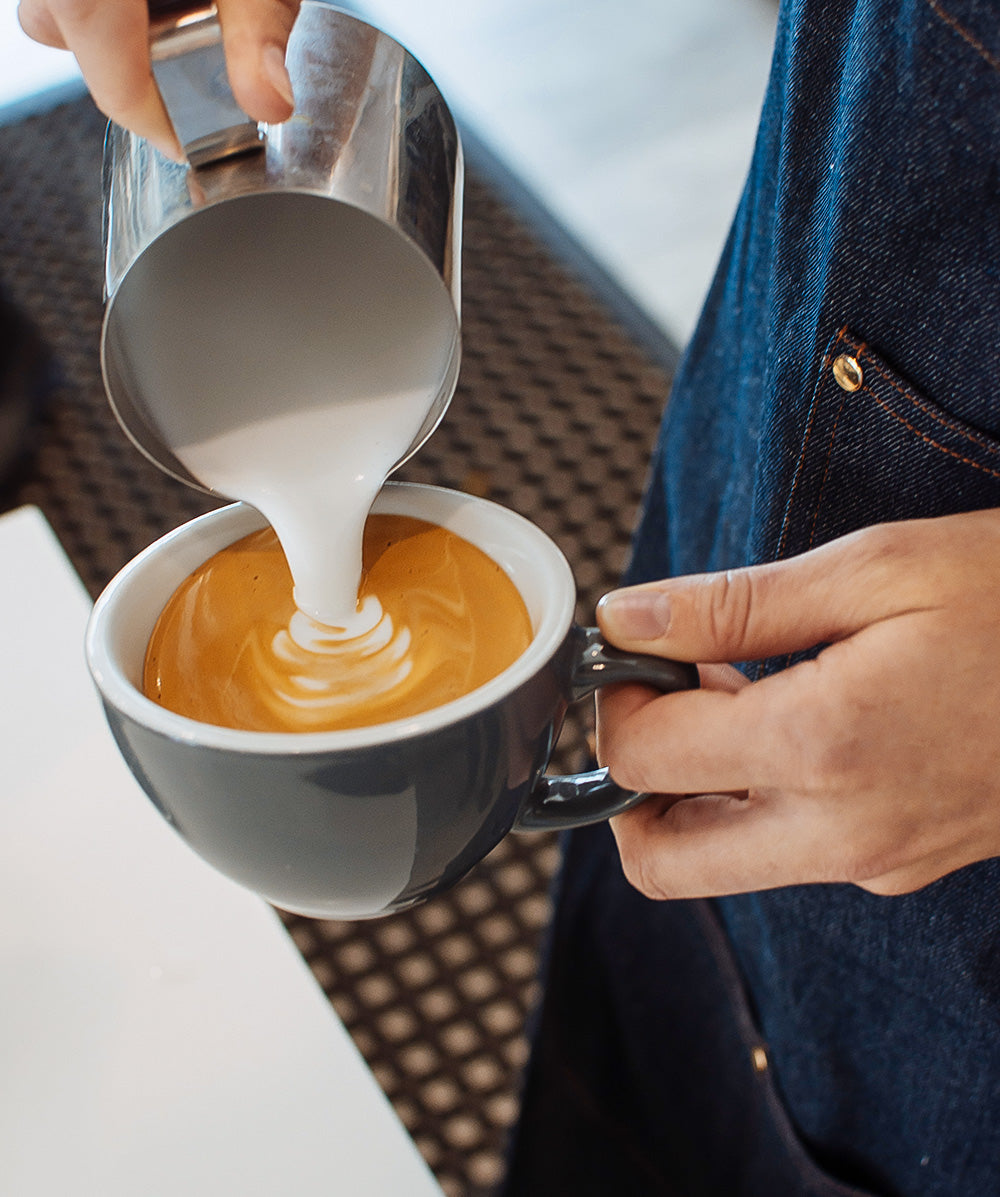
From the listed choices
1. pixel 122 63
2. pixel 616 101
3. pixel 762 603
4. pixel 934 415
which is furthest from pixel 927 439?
pixel 616 101

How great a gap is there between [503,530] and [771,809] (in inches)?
7.6

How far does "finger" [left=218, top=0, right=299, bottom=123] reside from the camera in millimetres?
468

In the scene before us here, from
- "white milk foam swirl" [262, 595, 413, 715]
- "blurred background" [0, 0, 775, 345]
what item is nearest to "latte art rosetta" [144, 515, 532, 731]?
"white milk foam swirl" [262, 595, 413, 715]

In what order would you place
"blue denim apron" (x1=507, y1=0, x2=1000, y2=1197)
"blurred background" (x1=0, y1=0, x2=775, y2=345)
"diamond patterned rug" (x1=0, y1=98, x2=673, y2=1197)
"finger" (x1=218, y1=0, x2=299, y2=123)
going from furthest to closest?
1. "blurred background" (x1=0, y1=0, x2=775, y2=345)
2. "diamond patterned rug" (x1=0, y1=98, x2=673, y2=1197)
3. "blue denim apron" (x1=507, y1=0, x2=1000, y2=1197)
4. "finger" (x1=218, y1=0, x2=299, y2=123)

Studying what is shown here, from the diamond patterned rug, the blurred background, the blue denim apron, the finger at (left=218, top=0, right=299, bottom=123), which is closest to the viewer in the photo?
the finger at (left=218, top=0, right=299, bottom=123)

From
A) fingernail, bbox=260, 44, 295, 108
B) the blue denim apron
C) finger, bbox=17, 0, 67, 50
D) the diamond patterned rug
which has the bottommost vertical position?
the diamond patterned rug

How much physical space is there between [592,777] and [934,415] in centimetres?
25

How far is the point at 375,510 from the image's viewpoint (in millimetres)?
674

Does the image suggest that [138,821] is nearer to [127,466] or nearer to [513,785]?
[513,785]

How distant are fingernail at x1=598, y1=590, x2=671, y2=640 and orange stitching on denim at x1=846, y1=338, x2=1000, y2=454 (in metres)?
0.17

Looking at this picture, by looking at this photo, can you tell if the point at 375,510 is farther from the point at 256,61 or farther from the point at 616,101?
the point at 616,101

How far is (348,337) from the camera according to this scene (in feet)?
2.08

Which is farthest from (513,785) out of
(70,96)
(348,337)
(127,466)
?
(70,96)

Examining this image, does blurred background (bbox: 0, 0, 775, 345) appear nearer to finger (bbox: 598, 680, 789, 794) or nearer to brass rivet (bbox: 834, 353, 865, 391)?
brass rivet (bbox: 834, 353, 865, 391)
